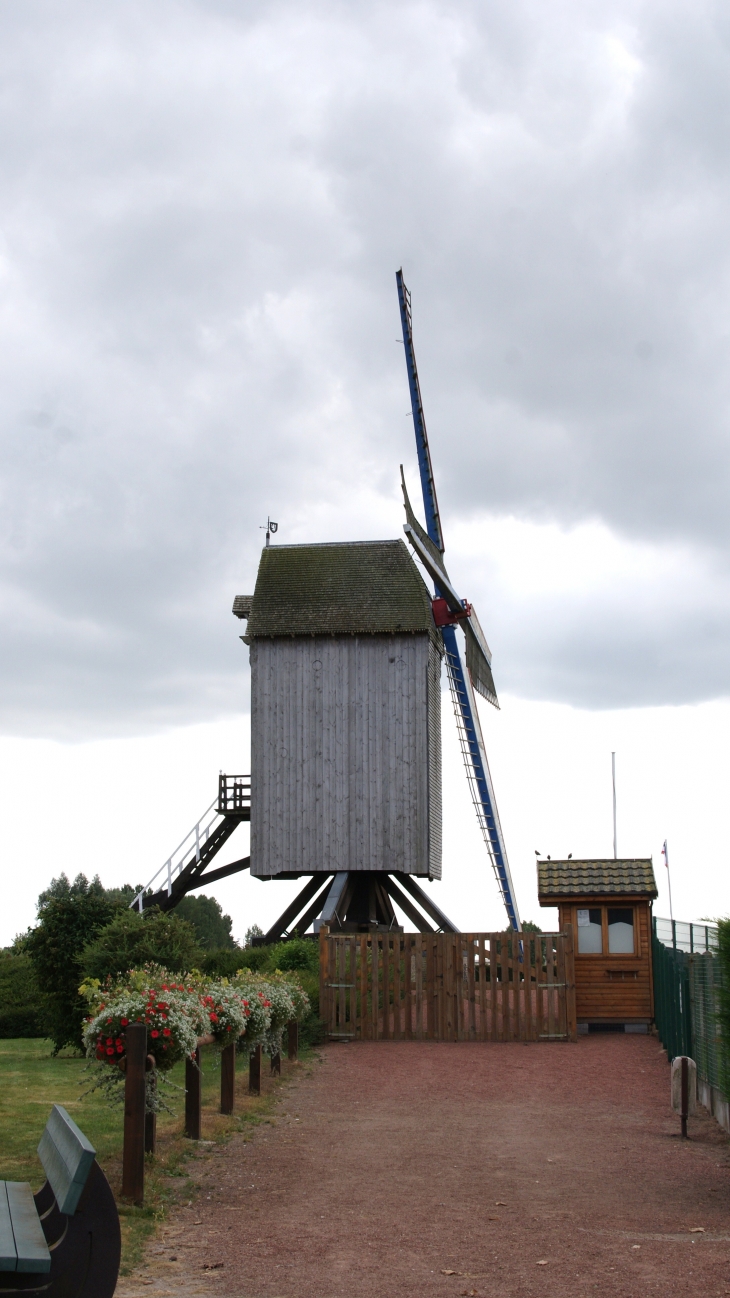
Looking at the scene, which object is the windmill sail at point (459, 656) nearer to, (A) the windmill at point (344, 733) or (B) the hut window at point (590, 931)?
(A) the windmill at point (344, 733)

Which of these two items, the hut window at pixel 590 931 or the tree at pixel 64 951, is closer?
the tree at pixel 64 951

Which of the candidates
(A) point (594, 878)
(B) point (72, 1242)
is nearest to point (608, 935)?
(A) point (594, 878)

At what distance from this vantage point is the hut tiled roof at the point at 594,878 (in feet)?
66.0

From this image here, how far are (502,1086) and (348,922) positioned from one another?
14.0m

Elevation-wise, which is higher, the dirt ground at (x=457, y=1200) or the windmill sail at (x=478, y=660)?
the windmill sail at (x=478, y=660)

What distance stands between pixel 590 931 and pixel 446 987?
2.78 meters

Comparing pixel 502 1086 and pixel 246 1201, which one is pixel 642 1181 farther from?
pixel 502 1086

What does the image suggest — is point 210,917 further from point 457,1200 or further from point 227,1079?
point 457,1200

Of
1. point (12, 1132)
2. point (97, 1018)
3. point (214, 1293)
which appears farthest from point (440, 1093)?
point (214, 1293)

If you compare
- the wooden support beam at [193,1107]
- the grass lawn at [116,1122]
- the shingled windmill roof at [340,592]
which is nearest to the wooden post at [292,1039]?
the grass lawn at [116,1122]

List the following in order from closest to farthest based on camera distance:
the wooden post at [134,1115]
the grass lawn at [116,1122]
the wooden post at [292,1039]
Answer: the wooden post at [134,1115]
the grass lawn at [116,1122]
the wooden post at [292,1039]

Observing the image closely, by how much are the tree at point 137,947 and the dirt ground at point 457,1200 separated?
3.69m

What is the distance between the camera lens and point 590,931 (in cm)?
2031

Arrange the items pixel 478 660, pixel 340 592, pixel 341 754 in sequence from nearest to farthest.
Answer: pixel 341 754, pixel 340 592, pixel 478 660
